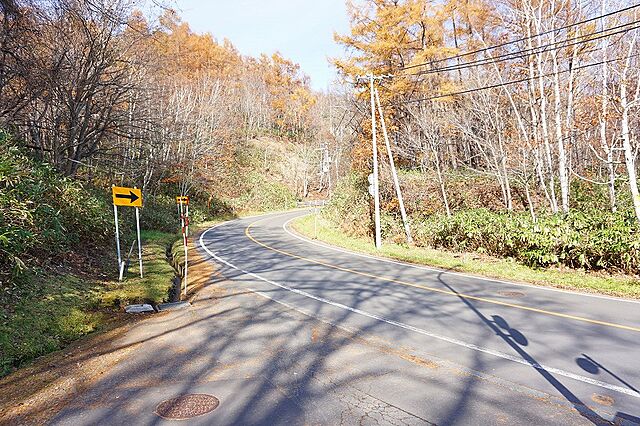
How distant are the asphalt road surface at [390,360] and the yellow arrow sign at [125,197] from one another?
346 centimetres

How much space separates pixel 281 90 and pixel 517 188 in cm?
5606

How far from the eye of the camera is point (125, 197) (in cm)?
1062

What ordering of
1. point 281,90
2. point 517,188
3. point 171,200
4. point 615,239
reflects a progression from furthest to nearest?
point 281,90
point 171,200
point 517,188
point 615,239

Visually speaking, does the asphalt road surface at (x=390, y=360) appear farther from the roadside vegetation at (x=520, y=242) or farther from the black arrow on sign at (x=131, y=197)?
the black arrow on sign at (x=131, y=197)

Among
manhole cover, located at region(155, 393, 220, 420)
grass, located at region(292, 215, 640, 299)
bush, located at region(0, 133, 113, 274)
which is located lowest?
grass, located at region(292, 215, 640, 299)

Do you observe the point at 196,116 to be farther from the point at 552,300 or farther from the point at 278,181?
the point at 552,300

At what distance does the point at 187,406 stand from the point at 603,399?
433 cm

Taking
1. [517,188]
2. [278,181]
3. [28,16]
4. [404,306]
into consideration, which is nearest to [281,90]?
[278,181]

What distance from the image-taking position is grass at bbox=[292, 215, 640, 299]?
29.9 feet

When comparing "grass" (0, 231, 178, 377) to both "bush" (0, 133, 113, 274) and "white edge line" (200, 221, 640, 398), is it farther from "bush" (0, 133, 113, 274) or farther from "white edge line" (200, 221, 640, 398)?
"white edge line" (200, 221, 640, 398)

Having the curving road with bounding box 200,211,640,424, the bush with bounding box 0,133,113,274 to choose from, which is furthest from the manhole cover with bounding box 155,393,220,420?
the bush with bounding box 0,133,113,274

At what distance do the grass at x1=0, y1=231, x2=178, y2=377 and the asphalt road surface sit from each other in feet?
4.92

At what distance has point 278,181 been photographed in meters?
52.4

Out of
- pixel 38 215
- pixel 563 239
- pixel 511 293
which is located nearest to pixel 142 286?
pixel 38 215
